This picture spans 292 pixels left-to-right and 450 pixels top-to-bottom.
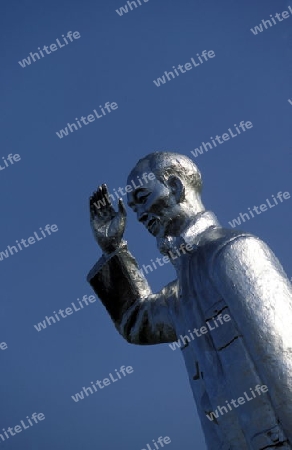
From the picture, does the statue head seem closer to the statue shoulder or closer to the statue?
the statue

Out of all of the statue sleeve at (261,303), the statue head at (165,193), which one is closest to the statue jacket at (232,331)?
the statue sleeve at (261,303)

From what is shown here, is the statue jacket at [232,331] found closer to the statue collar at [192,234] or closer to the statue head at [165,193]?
the statue collar at [192,234]

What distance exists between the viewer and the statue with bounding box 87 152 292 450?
600cm

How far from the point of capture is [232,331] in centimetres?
650

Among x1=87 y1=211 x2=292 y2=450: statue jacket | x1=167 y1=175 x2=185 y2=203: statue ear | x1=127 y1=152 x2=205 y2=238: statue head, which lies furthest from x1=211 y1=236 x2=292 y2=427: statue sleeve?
x1=167 y1=175 x2=185 y2=203: statue ear

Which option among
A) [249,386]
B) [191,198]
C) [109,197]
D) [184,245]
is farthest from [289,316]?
[109,197]

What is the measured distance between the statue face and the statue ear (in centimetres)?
4

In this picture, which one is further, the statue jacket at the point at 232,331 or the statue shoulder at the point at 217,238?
the statue shoulder at the point at 217,238

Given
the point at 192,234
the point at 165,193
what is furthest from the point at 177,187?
the point at 192,234

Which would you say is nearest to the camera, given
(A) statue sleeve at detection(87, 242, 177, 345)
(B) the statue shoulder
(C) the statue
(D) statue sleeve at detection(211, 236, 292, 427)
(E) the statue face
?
(D) statue sleeve at detection(211, 236, 292, 427)

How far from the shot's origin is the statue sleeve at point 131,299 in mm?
8273

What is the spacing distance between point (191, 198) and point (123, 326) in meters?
2.03

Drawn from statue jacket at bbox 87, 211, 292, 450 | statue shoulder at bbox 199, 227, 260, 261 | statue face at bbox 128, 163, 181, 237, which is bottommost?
statue jacket at bbox 87, 211, 292, 450

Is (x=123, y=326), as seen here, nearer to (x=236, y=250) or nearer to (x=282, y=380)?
(x=236, y=250)
